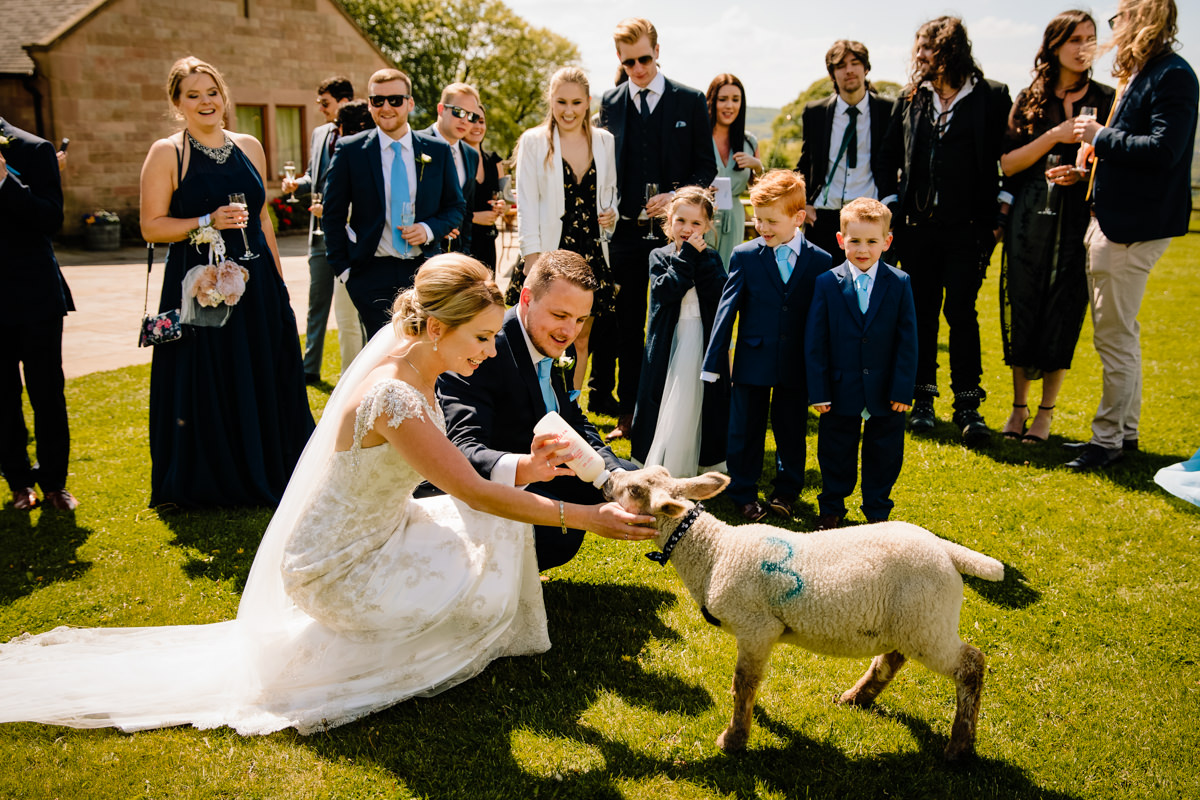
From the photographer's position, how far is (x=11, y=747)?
3.30m

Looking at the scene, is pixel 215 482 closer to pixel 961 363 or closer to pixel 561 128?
pixel 561 128

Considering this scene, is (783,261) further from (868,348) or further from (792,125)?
(792,125)

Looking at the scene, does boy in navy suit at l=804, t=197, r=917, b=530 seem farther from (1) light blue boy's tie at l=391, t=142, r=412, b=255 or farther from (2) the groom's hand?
(1) light blue boy's tie at l=391, t=142, r=412, b=255

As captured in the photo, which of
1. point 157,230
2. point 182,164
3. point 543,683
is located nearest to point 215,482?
point 157,230

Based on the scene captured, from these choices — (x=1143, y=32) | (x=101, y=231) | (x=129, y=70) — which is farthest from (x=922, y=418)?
(x=129, y=70)

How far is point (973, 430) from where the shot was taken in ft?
22.2

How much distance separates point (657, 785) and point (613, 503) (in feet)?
3.64

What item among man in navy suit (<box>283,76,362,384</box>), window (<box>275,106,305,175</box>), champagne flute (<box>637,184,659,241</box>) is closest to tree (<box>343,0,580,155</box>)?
window (<box>275,106,305,175</box>)

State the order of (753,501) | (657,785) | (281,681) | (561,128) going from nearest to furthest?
1. (657,785)
2. (281,681)
3. (753,501)
4. (561,128)

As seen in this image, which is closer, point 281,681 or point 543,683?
point 281,681

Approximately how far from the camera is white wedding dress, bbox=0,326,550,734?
11.2 ft

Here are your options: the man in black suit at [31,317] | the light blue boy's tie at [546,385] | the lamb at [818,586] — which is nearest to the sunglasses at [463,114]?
the man in black suit at [31,317]

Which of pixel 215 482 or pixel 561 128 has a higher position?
pixel 561 128

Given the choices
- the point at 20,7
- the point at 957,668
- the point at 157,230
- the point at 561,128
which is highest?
the point at 20,7
